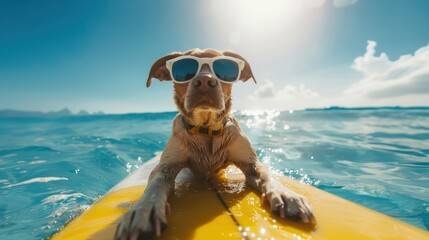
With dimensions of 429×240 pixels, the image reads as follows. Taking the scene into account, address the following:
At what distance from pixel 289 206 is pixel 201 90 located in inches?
60.8

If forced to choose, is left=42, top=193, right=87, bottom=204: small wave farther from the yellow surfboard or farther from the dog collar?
the dog collar

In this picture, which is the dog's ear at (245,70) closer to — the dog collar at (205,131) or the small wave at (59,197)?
the dog collar at (205,131)

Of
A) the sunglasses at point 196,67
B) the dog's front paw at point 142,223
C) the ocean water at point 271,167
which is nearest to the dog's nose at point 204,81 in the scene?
the sunglasses at point 196,67

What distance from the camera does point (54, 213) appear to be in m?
4.16

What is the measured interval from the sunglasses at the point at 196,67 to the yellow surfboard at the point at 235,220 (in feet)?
4.34

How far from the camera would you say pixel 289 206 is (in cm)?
212

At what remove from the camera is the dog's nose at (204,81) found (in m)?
2.90

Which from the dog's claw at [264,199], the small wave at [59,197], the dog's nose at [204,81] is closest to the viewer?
the dog's claw at [264,199]

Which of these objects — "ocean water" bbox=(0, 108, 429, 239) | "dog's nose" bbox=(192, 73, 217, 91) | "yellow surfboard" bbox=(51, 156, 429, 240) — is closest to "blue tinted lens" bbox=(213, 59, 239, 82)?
"dog's nose" bbox=(192, 73, 217, 91)

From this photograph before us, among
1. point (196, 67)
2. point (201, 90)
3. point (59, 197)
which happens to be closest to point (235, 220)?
→ point (201, 90)

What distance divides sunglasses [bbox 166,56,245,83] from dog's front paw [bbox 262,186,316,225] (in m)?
1.53

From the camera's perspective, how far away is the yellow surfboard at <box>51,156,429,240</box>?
5.97 feet

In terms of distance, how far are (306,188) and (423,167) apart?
5.50 m

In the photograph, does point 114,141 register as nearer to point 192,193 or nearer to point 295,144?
point 295,144
